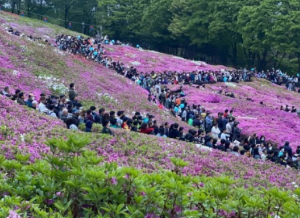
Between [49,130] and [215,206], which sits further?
[49,130]

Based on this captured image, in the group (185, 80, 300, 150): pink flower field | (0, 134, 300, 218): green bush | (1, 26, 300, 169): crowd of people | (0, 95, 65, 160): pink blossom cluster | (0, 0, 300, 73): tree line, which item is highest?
(0, 0, 300, 73): tree line

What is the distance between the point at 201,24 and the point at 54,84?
47.3 metres

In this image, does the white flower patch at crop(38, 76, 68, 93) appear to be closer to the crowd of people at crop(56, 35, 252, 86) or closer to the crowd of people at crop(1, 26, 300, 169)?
the crowd of people at crop(1, 26, 300, 169)

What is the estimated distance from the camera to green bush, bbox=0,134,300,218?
17.4ft

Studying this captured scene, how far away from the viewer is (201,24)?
223 ft

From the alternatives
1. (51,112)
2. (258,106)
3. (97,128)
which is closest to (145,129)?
(97,128)

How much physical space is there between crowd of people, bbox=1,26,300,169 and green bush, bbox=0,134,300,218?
28.0 ft

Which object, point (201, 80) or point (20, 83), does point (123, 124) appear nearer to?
point (20, 83)

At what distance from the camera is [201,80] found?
42344 millimetres

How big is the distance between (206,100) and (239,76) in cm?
1318

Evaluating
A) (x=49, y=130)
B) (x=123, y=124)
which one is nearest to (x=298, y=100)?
(x=123, y=124)

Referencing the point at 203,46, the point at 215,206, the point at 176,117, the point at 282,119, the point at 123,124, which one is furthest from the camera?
the point at 203,46

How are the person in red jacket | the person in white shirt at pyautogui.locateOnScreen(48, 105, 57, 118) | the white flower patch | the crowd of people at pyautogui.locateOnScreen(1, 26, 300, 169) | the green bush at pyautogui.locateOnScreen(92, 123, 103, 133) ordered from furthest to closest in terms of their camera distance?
the white flower patch → the person in red jacket → the crowd of people at pyautogui.locateOnScreen(1, 26, 300, 169) → the person in white shirt at pyautogui.locateOnScreen(48, 105, 57, 118) → the green bush at pyautogui.locateOnScreen(92, 123, 103, 133)

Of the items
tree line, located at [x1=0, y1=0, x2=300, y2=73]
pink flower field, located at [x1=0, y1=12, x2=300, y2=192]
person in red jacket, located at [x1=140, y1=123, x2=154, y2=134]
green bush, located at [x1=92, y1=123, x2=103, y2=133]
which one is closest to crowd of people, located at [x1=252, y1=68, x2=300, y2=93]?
pink flower field, located at [x1=0, y1=12, x2=300, y2=192]
